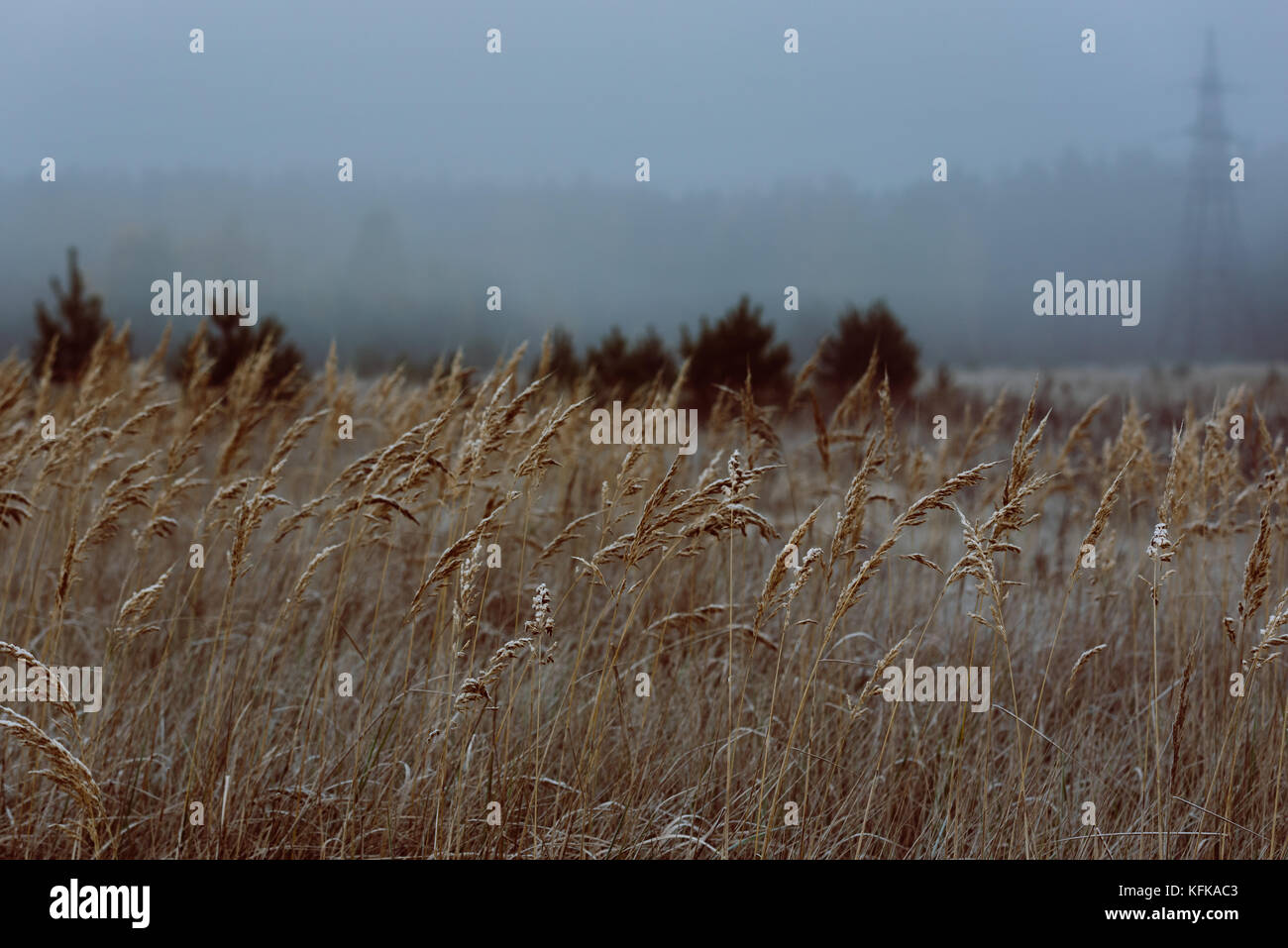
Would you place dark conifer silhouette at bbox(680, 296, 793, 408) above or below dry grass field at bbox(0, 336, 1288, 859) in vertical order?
above

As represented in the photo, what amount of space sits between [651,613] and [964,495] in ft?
11.5

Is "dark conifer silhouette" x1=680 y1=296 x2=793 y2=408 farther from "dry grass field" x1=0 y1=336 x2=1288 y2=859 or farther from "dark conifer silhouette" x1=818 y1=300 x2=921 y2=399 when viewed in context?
"dry grass field" x1=0 y1=336 x2=1288 y2=859

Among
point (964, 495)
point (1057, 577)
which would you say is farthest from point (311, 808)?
point (964, 495)

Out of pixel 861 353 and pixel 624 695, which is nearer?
pixel 624 695

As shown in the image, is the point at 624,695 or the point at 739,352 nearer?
the point at 624,695

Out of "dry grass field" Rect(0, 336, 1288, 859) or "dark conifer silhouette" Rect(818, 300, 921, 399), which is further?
"dark conifer silhouette" Rect(818, 300, 921, 399)

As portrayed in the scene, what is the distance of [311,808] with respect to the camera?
8.02 ft

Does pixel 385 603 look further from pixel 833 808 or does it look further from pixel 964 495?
pixel 964 495

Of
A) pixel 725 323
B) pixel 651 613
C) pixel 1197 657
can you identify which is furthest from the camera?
pixel 725 323

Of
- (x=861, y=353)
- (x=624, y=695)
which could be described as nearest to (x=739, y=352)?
(x=861, y=353)

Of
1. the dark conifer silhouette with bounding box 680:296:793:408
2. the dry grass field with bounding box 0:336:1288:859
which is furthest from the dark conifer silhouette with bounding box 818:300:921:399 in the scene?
the dry grass field with bounding box 0:336:1288:859

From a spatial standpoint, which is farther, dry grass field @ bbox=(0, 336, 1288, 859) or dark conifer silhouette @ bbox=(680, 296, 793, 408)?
dark conifer silhouette @ bbox=(680, 296, 793, 408)

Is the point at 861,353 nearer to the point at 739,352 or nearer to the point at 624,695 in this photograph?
the point at 739,352
